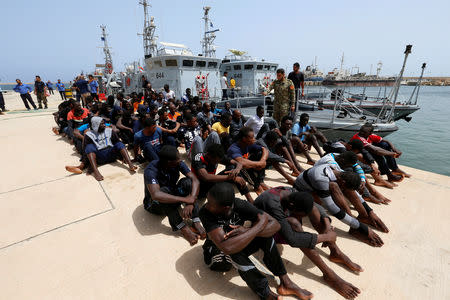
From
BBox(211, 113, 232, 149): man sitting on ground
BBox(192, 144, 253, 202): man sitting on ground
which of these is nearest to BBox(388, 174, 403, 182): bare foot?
BBox(192, 144, 253, 202): man sitting on ground

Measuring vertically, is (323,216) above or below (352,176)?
below

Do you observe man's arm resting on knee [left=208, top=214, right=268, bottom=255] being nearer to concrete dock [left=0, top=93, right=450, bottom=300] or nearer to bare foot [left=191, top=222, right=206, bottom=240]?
concrete dock [left=0, top=93, right=450, bottom=300]

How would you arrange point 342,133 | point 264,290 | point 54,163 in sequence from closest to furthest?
point 264,290 → point 54,163 → point 342,133

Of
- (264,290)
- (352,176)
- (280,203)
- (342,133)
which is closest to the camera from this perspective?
(264,290)

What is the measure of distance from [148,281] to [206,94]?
1193cm

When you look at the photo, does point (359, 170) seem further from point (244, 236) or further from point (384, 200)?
point (244, 236)

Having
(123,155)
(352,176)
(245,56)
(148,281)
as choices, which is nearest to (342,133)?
(352,176)

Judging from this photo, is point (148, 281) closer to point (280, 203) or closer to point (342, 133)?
point (280, 203)

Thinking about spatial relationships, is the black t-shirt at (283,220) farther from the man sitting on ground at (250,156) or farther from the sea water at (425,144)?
the sea water at (425,144)

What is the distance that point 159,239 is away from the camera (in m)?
2.55

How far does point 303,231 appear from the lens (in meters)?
2.05

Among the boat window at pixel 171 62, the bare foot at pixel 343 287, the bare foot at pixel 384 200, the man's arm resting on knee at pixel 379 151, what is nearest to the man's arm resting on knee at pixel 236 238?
the bare foot at pixel 343 287

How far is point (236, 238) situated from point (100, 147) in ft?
12.5

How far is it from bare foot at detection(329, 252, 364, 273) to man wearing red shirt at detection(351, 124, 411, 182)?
8.75 ft
